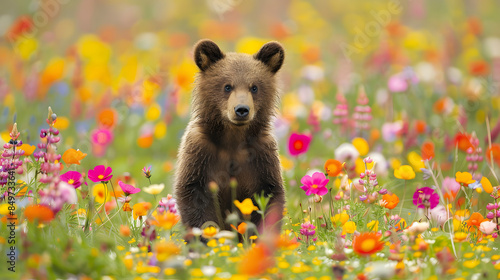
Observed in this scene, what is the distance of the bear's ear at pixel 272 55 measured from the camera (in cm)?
423

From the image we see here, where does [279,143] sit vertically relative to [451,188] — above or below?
above

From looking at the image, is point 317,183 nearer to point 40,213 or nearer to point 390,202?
point 390,202

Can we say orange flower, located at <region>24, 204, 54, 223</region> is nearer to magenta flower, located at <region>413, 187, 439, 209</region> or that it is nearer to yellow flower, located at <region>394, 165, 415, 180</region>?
yellow flower, located at <region>394, 165, 415, 180</region>

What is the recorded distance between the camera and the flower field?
9.13 feet

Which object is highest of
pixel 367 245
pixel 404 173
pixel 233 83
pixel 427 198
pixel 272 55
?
pixel 272 55

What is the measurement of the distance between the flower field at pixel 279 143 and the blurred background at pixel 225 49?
1.4 inches

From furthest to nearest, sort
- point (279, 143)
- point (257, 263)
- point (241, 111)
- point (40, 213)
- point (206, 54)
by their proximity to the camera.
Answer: point (279, 143), point (206, 54), point (241, 111), point (40, 213), point (257, 263)

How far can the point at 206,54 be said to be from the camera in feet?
13.8

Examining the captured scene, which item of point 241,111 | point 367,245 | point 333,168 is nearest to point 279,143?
point 241,111

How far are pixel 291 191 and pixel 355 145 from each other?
0.79 meters

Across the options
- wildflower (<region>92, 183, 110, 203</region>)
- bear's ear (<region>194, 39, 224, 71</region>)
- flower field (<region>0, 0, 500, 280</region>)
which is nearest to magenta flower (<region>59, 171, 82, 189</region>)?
flower field (<region>0, 0, 500, 280</region>)

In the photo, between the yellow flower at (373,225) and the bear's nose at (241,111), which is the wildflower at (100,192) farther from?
the yellow flower at (373,225)

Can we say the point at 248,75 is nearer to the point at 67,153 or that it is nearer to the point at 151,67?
the point at 67,153

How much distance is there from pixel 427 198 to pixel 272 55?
5.04 feet
